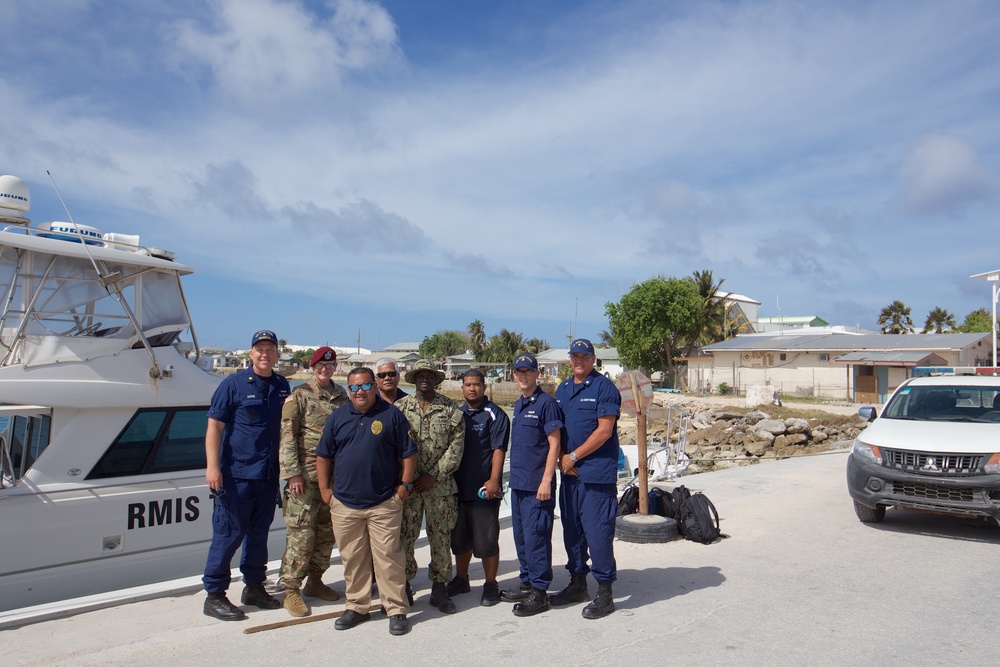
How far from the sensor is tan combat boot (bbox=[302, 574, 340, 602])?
5039 millimetres

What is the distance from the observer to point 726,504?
28.0 ft

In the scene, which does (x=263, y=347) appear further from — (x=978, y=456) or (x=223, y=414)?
(x=978, y=456)

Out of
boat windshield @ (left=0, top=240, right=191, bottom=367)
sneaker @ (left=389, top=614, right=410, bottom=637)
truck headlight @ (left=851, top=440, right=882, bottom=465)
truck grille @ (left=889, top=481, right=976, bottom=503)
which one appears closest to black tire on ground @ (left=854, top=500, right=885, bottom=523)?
truck headlight @ (left=851, top=440, right=882, bottom=465)

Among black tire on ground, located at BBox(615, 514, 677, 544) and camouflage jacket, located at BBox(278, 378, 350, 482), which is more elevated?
camouflage jacket, located at BBox(278, 378, 350, 482)

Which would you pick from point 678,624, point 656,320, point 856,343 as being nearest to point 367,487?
point 678,624

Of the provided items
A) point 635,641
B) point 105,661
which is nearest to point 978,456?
point 635,641

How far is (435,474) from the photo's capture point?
4754mm

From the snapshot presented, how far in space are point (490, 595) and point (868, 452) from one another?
435 cm

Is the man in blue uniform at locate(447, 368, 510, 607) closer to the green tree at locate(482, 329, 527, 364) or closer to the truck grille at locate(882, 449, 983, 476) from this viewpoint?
the truck grille at locate(882, 449, 983, 476)

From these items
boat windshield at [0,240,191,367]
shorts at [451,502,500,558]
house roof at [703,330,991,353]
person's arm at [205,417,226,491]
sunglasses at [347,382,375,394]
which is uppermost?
house roof at [703,330,991,353]

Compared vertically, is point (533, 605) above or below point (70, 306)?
below

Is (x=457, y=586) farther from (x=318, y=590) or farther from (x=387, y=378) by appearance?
(x=387, y=378)

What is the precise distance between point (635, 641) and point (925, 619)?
1.94m

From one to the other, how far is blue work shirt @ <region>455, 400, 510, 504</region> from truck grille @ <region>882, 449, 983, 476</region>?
417 cm
